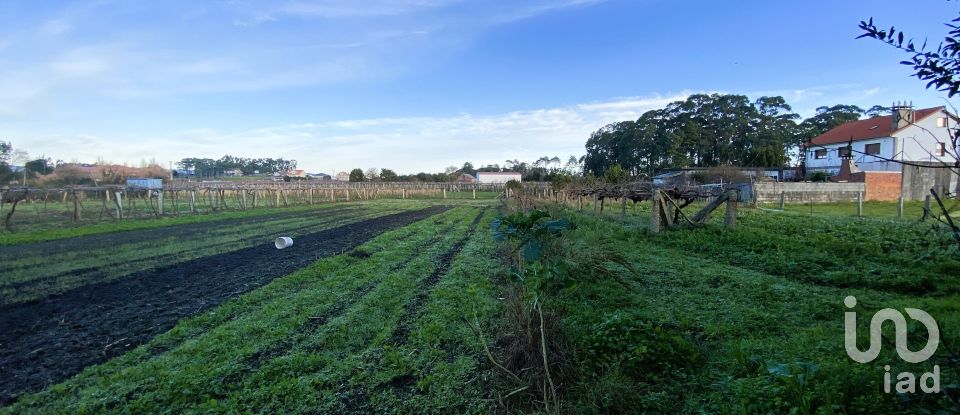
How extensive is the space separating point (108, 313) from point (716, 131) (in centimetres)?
6068

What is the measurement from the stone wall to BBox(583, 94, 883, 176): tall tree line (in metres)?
24.5

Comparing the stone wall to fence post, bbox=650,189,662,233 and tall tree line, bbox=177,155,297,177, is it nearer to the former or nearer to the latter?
fence post, bbox=650,189,662,233

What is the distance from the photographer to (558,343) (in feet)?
13.4

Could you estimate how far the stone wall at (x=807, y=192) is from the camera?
26.0 meters

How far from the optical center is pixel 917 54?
6.18 ft

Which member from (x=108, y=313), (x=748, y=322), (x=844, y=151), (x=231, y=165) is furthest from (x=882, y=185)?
(x=231, y=165)

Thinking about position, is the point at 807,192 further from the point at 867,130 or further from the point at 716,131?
the point at 716,131

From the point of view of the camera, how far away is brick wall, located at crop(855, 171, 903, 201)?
Answer: 27.5 m

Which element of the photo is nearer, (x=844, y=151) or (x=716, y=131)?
(x=844, y=151)

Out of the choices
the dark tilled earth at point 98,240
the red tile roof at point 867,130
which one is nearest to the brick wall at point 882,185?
the red tile roof at point 867,130

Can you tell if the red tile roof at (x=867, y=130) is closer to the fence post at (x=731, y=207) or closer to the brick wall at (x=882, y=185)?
the brick wall at (x=882, y=185)

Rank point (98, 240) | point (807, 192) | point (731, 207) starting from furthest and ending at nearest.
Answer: point (807, 192) < point (98, 240) < point (731, 207)

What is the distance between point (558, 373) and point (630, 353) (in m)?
0.64

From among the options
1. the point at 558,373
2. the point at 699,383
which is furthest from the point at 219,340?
the point at 699,383
